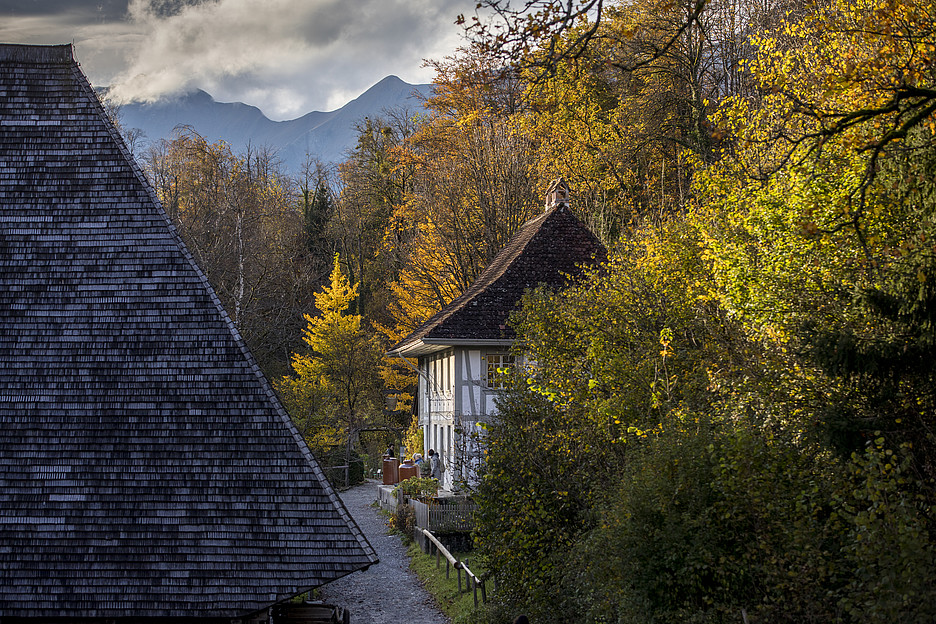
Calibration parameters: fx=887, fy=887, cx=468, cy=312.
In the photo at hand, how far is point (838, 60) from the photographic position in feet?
42.0

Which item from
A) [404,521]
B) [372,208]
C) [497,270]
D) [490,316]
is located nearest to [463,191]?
[497,270]

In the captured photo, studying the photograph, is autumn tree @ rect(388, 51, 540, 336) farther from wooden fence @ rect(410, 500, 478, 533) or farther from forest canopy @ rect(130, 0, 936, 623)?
wooden fence @ rect(410, 500, 478, 533)

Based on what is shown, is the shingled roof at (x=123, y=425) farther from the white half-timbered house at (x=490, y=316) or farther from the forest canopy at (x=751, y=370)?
the white half-timbered house at (x=490, y=316)

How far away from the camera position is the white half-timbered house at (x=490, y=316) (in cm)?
2664

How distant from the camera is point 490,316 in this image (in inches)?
1059

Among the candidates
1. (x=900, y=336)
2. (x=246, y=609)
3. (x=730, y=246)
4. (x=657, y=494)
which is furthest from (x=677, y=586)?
(x=730, y=246)

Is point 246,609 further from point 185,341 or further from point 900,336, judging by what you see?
point 900,336

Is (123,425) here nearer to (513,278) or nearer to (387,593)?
(387,593)

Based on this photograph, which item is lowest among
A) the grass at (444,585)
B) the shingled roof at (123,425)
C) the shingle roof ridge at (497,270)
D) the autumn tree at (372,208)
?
the grass at (444,585)

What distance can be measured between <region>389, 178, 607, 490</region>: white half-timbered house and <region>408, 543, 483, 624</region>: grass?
3.77 meters

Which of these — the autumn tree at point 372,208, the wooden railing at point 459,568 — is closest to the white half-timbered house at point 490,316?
the wooden railing at point 459,568

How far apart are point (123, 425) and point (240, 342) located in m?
1.74

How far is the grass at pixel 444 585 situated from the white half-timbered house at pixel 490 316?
12.4 feet

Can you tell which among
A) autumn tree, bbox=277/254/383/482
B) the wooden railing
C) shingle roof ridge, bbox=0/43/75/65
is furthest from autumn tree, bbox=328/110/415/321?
shingle roof ridge, bbox=0/43/75/65
